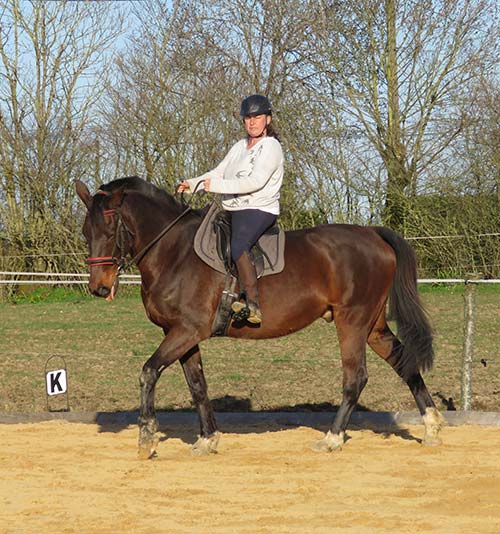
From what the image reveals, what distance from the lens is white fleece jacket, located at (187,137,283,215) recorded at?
7.11m

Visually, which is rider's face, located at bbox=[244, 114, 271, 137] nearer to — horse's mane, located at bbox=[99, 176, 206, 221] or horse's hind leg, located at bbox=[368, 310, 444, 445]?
horse's mane, located at bbox=[99, 176, 206, 221]

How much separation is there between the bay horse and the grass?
62.4 inches

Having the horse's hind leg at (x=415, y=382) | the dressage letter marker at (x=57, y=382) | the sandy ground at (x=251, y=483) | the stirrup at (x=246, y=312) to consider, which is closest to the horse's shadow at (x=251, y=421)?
the sandy ground at (x=251, y=483)

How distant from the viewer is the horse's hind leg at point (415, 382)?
754 cm

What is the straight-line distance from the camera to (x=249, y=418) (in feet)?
28.7

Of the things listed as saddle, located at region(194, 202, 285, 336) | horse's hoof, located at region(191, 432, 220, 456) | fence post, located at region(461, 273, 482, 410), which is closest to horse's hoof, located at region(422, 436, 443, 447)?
fence post, located at region(461, 273, 482, 410)

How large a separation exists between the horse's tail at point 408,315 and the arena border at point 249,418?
2.80ft

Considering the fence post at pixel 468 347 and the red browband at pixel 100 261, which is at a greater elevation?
the red browband at pixel 100 261

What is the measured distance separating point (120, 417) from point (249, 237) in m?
2.56

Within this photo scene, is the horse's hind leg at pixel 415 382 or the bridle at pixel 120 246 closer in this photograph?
the bridle at pixel 120 246

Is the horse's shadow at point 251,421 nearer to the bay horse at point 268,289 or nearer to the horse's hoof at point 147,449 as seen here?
the bay horse at point 268,289

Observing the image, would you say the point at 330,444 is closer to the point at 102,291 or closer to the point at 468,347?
the point at 102,291

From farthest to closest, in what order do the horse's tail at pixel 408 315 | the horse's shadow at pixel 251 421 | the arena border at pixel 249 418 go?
the arena border at pixel 249 418 < the horse's shadow at pixel 251 421 < the horse's tail at pixel 408 315

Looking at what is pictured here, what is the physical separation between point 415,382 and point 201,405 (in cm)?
175
